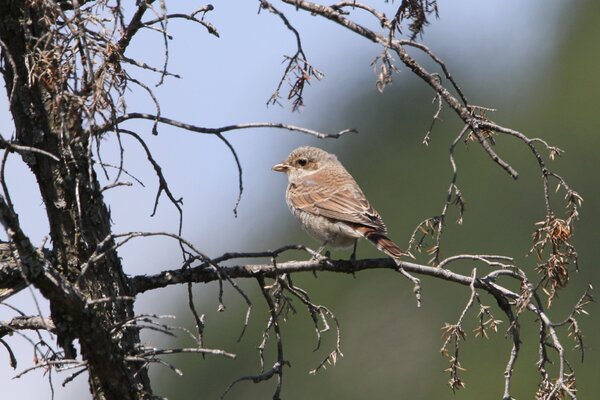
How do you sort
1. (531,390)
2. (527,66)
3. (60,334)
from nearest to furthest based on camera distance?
1. (60,334)
2. (531,390)
3. (527,66)

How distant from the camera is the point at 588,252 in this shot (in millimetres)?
25297

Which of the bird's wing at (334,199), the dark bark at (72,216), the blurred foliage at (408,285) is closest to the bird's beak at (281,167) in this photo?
the bird's wing at (334,199)

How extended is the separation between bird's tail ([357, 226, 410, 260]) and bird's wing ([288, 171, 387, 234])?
56 millimetres

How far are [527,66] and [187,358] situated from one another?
22927 millimetres

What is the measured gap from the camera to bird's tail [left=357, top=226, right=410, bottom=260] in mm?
5918

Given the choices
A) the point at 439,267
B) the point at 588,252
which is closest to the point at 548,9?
the point at 588,252

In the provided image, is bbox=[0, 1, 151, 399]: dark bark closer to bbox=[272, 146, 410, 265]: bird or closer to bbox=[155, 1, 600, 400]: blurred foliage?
bbox=[272, 146, 410, 265]: bird

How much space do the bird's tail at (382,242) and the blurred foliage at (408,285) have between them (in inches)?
470

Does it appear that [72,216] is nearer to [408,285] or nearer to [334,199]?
[334,199]

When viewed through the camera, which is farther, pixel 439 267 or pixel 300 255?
pixel 300 255

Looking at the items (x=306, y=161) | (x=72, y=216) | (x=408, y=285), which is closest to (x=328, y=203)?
(x=306, y=161)

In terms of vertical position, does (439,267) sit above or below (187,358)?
above

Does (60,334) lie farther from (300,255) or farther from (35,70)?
(300,255)

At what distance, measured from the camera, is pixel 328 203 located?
7.26 metres
